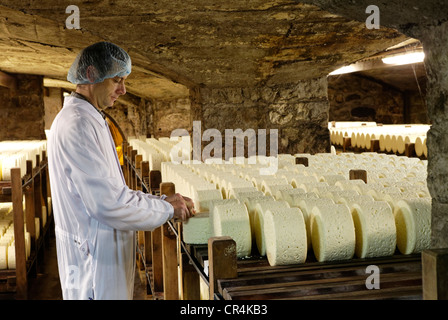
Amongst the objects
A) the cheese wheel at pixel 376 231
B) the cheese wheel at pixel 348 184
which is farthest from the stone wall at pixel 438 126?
the cheese wheel at pixel 348 184

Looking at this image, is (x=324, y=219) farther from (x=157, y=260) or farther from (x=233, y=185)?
(x=157, y=260)

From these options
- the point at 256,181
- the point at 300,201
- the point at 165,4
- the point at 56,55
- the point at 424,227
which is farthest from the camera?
the point at 56,55

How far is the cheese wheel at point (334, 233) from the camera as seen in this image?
1.59 meters

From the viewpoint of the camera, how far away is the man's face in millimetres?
2049

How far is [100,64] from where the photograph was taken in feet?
6.51

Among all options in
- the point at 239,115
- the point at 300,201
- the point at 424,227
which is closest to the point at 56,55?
the point at 239,115

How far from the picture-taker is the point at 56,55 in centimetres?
578

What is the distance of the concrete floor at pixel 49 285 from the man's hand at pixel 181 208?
8.11 ft

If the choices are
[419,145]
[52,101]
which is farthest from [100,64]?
[52,101]

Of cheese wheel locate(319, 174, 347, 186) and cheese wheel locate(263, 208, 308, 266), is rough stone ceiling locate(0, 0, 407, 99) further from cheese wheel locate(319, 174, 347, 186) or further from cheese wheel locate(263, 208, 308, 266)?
cheese wheel locate(263, 208, 308, 266)

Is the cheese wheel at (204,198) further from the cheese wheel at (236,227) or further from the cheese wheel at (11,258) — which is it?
the cheese wheel at (11,258)

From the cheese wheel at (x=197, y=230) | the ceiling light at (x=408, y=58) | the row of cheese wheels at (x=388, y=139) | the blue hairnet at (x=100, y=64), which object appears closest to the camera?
the cheese wheel at (x=197, y=230)
